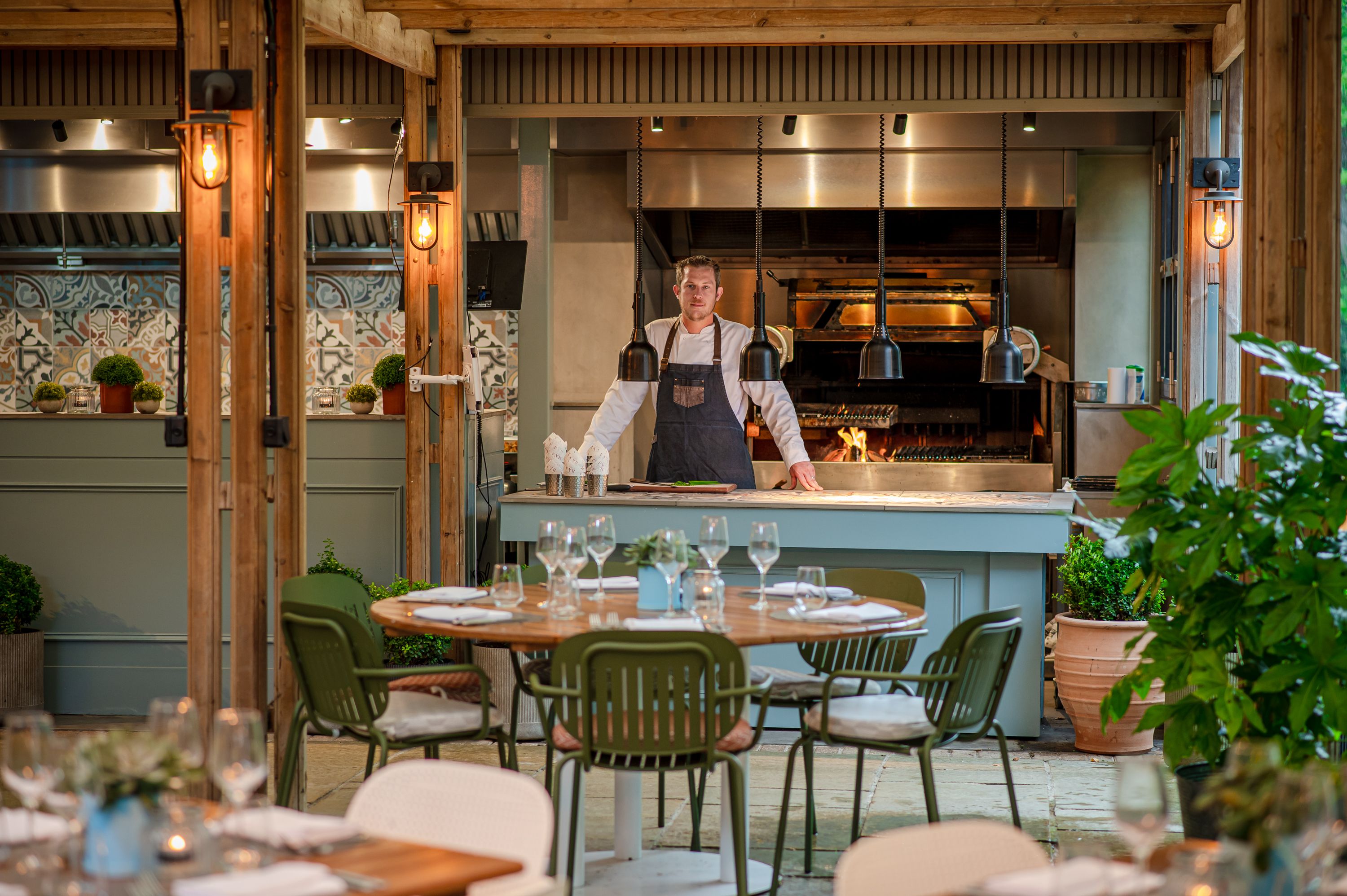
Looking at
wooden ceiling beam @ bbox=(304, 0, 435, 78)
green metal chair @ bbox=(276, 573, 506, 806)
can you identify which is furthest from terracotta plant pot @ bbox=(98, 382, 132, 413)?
green metal chair @ bbox=(276, 573, 506, 806)

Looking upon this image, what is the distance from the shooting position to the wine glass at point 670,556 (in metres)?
4.03

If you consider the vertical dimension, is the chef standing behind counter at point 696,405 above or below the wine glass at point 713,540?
above

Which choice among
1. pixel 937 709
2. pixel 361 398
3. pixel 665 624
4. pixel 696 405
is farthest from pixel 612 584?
pixel 696 405

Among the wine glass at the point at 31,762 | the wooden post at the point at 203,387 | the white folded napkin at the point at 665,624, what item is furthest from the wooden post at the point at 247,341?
the wine glass at the point at 31,762

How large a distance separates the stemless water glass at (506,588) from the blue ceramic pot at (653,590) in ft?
1.28

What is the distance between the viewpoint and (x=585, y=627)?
12.6ft

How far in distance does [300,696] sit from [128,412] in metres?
3.15

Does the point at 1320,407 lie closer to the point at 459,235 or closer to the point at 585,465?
the point at 585,465

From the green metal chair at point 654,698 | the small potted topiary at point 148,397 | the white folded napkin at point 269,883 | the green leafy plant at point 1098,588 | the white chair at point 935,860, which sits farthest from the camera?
the small potted topiary at point 148,397

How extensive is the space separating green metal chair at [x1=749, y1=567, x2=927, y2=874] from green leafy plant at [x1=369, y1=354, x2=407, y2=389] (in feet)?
8.79

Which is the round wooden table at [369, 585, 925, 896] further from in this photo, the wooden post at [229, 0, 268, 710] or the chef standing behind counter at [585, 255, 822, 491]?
the chef standing behind counter at [585, 255, 822, 491]

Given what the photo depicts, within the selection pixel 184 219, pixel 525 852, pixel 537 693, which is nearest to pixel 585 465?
pixel 184 219

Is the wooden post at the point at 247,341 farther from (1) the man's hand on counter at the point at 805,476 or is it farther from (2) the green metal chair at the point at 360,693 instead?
(1) the man's hand on counter at the point at 805,476

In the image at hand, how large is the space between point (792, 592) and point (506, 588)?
0.99m
